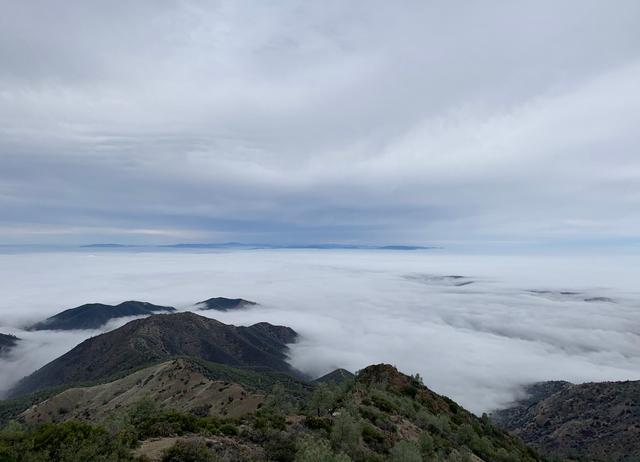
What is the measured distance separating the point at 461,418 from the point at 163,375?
7837 cm

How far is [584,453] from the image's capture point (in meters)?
107

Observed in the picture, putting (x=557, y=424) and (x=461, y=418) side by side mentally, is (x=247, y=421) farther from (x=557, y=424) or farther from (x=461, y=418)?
(x=557, y=424)

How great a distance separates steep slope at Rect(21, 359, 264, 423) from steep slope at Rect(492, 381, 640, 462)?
75.7m

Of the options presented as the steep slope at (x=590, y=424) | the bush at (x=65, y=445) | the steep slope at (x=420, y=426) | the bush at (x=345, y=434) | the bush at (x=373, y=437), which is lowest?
the steep slope at (x=590, y=424)

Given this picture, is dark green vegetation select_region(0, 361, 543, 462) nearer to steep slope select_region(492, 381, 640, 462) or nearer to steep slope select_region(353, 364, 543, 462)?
steep slope select_region(353, 364, 543, 462)

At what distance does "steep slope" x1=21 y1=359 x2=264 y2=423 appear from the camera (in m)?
79.9

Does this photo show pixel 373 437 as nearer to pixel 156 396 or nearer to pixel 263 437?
pixel 263 437

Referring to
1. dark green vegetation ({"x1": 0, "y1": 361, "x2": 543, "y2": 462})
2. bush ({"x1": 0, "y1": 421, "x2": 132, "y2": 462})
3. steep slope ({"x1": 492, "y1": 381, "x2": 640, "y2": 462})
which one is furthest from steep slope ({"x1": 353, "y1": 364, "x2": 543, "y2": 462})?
steep slope ({"x1": 492, "y1": 381, "x2": 640, "y2": 462})

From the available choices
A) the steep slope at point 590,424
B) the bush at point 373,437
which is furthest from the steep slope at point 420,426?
the steep slope at point 590,424

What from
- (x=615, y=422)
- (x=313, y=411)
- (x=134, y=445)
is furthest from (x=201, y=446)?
(x=615, y=422)

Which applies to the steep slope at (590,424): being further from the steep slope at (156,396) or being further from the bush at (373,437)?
the bush at (373,437)

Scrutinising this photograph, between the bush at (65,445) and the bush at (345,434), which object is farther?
the bush at (345,434)

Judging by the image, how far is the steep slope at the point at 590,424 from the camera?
106m

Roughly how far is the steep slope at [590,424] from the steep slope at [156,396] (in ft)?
248
